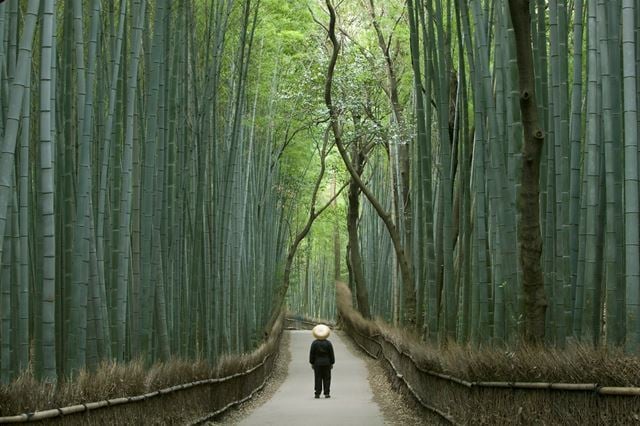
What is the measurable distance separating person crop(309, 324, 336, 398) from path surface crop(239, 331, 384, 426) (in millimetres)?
145

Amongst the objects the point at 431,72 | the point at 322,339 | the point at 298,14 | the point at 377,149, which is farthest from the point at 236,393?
the point at 377,149

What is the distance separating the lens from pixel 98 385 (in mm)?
4457

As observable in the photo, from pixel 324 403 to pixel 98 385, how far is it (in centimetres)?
548

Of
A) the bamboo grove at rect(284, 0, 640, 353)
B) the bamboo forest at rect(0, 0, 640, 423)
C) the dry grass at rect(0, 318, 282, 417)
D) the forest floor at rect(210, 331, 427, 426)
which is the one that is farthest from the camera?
the forest floor at rect(210, 331, 427, 426)

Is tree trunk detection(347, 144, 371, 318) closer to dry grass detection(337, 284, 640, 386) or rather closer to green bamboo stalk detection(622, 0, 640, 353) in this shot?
dry grass detection(337, 284, 640, 386)

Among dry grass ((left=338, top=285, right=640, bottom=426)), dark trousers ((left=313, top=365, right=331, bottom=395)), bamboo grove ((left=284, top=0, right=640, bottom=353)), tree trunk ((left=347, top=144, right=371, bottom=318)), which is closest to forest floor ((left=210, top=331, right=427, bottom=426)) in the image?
dark trousers ((left=313, top=365, right=331, bottom=395))

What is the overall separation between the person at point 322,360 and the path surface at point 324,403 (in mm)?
145

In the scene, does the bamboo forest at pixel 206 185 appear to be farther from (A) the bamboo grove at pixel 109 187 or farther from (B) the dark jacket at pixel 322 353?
(B) the dark jacket at pixel 322 353

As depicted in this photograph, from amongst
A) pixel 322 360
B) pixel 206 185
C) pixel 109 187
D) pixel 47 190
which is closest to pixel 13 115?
pixel 47 190

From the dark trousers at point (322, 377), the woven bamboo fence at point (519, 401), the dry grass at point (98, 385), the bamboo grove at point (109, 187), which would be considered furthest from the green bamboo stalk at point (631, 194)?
the dark trousers at point (322, 377)

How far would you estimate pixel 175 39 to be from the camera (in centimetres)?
707

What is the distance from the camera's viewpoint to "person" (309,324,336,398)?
10.6 m

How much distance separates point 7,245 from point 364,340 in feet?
46.1

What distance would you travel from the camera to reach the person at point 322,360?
34.6 feet
